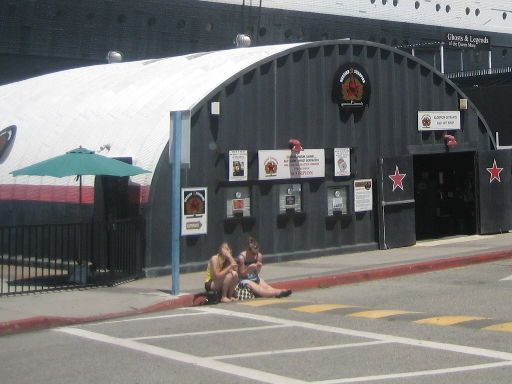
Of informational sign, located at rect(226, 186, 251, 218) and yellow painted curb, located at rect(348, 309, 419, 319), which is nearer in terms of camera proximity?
yellow painted curb, located at rect(348, 309, 419, 319)

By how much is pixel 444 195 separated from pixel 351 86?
21.5 feet

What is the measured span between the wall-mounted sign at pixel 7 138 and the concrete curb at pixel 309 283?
10242mm

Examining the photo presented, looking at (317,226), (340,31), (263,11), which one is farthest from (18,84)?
(340,31)

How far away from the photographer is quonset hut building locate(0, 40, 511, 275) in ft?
64.6

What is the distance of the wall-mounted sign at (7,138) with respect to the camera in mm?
24188

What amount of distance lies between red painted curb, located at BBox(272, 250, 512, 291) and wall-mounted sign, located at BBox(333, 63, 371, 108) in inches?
193

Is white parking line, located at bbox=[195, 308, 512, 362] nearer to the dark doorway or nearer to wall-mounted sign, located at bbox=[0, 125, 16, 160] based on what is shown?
wall-mounted sign, located at bbox=[0, 125, 16, 160]

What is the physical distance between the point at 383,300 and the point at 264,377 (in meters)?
6.52

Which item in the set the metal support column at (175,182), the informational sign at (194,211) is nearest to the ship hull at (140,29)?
the informational sign at (194,211)

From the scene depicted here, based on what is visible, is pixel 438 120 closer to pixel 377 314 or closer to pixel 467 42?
pixel 377 314

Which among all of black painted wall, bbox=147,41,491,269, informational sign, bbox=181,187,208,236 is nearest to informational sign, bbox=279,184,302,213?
black painted wall, bbox=147,41,491,269

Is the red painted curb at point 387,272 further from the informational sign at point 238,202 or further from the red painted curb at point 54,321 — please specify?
the informational sign at point 238,202

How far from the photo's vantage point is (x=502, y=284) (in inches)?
670

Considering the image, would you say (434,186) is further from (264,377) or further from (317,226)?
(264,377)
